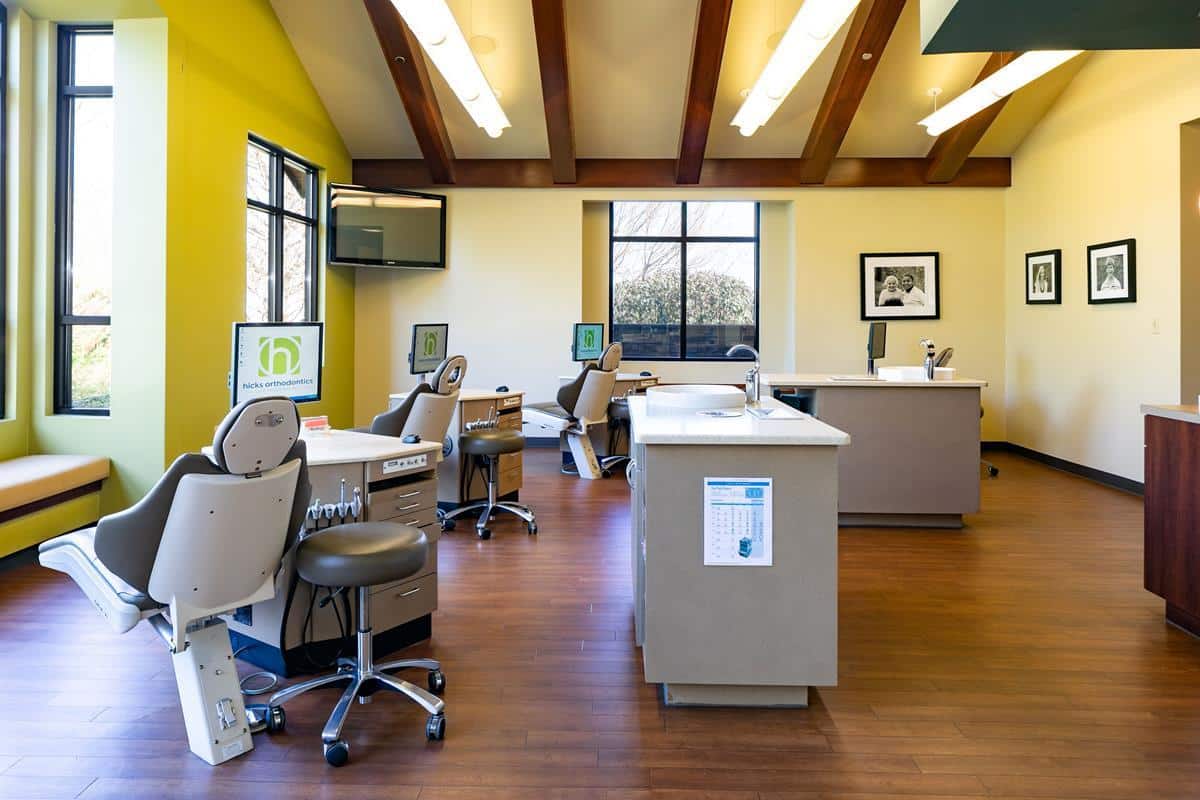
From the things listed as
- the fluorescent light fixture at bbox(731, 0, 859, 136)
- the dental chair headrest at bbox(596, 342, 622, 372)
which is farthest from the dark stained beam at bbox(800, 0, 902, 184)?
the dental chair headrest at bbox(596, 342, 622, 372)

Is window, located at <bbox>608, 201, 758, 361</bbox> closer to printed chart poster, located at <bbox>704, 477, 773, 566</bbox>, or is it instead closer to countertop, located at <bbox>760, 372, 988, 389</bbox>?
countertop, located at <bbox>760, 372, 988, 389</bbox>

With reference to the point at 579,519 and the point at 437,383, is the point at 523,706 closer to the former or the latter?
the point at 437,383

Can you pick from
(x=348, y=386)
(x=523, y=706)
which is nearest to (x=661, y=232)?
(x=348, y=386)

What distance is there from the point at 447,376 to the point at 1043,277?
20.1 feet

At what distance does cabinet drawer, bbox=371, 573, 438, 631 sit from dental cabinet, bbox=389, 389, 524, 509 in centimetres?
199

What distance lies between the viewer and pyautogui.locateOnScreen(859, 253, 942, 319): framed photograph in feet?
28.1

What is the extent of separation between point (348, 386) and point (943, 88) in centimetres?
659

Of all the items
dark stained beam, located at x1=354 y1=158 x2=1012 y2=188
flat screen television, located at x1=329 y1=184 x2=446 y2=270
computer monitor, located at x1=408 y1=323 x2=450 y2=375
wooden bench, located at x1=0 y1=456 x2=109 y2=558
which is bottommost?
wooden bench, located at x1=0 y1=456 x2=109 y2=558

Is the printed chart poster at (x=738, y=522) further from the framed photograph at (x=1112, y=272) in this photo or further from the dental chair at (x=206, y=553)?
the framed photograph at (x=1112, y=272)

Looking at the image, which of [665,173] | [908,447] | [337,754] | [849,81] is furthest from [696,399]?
[665,173]

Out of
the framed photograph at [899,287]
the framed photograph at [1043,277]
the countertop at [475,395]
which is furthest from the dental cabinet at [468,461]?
the framed photograph at [1043,277]

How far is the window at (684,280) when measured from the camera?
9.20 m

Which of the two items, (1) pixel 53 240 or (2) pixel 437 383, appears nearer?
(2) pixel 437 383

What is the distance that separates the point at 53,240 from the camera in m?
4.85
